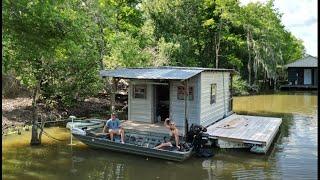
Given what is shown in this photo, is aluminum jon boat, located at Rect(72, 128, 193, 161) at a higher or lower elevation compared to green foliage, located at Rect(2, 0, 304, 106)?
lower

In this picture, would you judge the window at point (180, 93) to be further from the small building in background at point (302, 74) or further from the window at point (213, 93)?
the small building in background at point (302, 74)

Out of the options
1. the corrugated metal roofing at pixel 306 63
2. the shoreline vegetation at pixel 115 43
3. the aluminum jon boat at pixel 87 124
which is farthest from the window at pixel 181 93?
the corrugated metal roofing at pixel 306 63

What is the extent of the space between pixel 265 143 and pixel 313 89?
37116mm

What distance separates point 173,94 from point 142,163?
4.53 metres

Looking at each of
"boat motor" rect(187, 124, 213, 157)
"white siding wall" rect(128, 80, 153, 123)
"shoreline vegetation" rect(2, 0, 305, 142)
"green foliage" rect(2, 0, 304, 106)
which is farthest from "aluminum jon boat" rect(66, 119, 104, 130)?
"boat motor" rect(187, 124, 213, 157)

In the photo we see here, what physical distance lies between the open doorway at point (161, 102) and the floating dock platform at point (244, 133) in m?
2.30

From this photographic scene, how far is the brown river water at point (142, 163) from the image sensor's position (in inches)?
508

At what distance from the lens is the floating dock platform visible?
15688 mm

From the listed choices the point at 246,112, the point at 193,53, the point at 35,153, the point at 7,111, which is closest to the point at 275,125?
the point at 246,112

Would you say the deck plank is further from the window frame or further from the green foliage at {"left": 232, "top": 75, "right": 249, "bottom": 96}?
the green foliage at {"left": 232, "top": 75, "right": 249, "bottom": 96}

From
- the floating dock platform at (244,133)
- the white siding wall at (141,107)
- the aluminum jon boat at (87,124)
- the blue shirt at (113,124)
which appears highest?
the white siding wall at (141,107)

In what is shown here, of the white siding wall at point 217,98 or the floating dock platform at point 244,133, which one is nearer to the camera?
the floating dock platform at point 244,133

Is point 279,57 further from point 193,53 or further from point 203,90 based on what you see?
point 203,90

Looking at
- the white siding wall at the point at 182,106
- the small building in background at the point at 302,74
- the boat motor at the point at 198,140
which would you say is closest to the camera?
the boat motor at the point at 198,140
